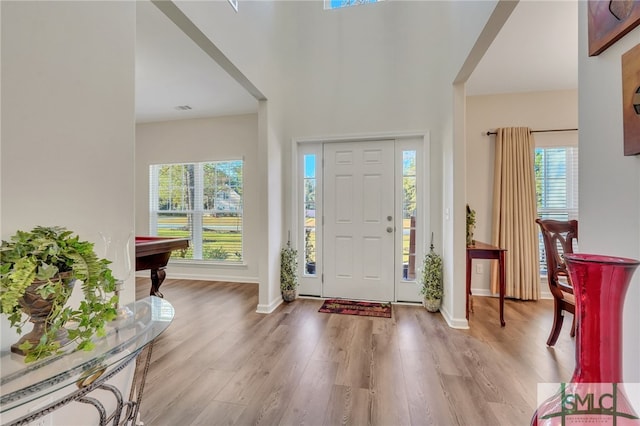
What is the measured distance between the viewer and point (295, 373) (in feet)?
6.23

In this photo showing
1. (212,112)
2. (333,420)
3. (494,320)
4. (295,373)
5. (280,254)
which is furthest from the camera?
(212,112)

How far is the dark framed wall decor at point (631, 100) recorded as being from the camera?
2.82 feet

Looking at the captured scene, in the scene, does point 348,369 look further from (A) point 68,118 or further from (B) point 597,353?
(A) point 68,118

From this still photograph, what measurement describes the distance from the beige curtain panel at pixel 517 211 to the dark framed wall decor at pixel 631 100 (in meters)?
3.03

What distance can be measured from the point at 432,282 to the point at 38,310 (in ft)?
10.3

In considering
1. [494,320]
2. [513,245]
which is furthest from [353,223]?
[513,245]

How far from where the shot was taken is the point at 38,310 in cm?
85

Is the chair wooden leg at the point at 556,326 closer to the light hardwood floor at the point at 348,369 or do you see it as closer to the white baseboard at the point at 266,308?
the light hardwood floor at the point at 348,369

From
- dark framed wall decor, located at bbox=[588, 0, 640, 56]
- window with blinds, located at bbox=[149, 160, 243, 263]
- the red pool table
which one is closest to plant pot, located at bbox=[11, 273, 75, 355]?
the red pool table

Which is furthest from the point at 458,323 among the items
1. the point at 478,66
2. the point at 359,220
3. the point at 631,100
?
the point at 478,66

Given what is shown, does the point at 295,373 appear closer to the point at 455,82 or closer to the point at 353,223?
the point at 353,223

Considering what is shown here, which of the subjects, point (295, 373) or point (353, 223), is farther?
point (353, 223)

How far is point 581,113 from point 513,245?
2959 millimetres

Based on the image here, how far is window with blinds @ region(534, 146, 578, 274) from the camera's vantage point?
3.65 m
